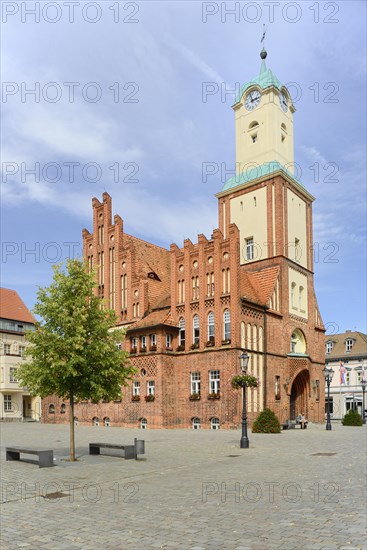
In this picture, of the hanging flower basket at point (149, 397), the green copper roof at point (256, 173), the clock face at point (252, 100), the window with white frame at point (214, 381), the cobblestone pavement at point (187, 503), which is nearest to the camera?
the cobblestone pavement at point (187, 503)

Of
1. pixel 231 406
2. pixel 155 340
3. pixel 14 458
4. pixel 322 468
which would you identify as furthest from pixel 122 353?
pixel 155 340

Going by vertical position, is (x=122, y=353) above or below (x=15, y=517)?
above

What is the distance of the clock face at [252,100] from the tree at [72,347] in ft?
108

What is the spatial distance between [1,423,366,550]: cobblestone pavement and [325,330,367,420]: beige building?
5000 cm

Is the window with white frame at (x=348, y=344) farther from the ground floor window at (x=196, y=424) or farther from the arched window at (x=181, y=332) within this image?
the ground floor window at (x=196, y=424)

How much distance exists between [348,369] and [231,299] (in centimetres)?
3638

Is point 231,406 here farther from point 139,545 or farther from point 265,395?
point 139,545

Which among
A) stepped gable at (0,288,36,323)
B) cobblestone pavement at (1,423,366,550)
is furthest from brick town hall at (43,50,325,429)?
cobblestone pavement at (1,423,366,550)

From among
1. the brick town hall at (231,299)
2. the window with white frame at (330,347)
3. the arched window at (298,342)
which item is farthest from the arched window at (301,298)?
the window with white frame at (330,347)

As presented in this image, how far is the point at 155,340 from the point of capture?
1492 inches

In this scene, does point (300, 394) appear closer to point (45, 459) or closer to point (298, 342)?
point (298, 342)

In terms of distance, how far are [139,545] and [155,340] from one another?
1203 inches

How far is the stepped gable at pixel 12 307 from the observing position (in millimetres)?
58281

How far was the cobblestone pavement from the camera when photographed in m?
7.62
